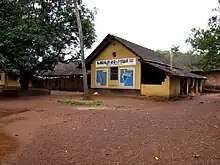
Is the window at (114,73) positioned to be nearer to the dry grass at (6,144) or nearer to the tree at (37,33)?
the tree at (37,33)

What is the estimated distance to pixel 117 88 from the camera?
2456 cm

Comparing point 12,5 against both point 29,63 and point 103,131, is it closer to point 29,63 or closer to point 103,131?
point 29,63

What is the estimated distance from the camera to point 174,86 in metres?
23.0

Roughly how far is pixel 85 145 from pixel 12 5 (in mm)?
16595

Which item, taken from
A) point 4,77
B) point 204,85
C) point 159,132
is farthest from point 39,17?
point 204,85

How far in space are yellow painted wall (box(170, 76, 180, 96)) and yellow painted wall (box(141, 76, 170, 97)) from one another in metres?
0.81

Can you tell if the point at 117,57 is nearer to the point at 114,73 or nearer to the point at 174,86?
the point at 114,73

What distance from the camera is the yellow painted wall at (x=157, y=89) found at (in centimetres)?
2162

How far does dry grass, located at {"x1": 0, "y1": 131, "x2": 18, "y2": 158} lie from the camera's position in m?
5.80

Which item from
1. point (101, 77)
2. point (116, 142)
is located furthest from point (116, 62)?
point (116, 142)

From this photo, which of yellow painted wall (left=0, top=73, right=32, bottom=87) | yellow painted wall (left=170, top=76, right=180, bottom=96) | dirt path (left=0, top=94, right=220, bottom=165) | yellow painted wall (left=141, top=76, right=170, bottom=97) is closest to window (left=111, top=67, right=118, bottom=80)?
yellow painted wall (left=141, top=76, right=170, bottom=97)

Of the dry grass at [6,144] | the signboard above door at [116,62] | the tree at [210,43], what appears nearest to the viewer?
the dry grass at [6,144]

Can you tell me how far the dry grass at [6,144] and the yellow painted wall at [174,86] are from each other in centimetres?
1709

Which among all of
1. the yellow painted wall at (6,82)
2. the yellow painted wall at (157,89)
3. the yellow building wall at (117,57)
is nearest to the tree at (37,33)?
the yellow building wall at (117,57)
